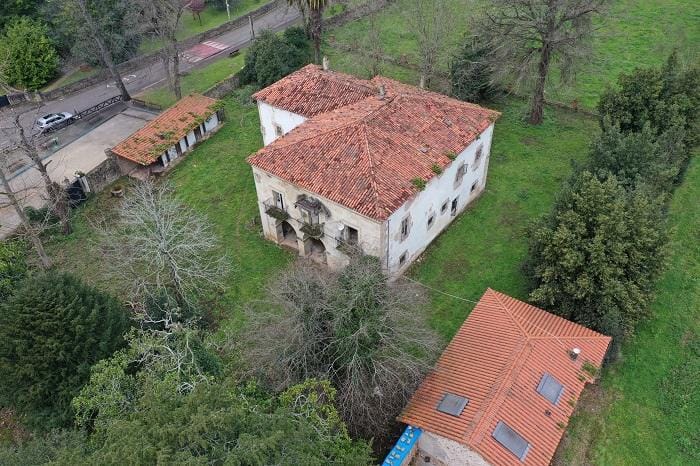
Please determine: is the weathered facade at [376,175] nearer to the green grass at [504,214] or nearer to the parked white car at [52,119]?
the green grass at [504,214]

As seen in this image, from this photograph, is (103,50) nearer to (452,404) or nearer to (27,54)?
(27,54)

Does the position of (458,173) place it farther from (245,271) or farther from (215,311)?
(215,311)

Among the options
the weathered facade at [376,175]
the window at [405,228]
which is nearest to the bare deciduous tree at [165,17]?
the weathered facade at [376,175]

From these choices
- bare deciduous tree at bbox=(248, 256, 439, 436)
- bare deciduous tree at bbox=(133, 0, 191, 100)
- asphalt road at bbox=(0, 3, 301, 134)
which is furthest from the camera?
asphalt road at bbox=(0, 3, 301, 134)

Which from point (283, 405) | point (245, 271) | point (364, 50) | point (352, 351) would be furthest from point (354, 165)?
point (364, 50)

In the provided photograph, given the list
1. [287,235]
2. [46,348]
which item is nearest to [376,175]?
[287,235]

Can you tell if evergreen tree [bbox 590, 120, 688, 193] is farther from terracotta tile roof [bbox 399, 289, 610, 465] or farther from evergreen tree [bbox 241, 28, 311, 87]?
evergreen tree [bbox 241, 28, 311, 87]

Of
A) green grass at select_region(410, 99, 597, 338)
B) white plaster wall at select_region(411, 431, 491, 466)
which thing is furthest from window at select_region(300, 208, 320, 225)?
white plaster wall at select_region(411, 431, 491, 466)
